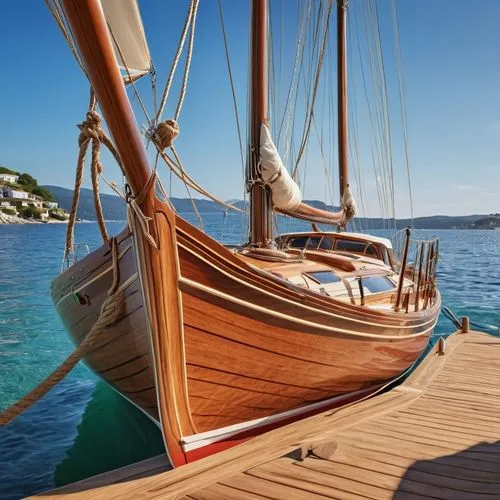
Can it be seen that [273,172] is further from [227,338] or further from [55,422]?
[55,422]

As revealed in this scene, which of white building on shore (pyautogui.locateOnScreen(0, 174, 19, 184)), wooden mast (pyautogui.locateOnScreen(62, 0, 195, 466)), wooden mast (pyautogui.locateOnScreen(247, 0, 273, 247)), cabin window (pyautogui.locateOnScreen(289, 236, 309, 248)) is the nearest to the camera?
wooden mast (pyautogui.locateOnScreen(62, 0, 195, 466))

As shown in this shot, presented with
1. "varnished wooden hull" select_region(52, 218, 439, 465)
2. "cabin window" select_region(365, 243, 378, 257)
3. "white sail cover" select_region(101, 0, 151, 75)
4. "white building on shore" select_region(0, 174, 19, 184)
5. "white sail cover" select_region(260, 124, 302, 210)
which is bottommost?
"varnished wooden hull" select_region(52, 218, 439, 465)

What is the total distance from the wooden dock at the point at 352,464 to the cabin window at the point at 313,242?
11.8 feet

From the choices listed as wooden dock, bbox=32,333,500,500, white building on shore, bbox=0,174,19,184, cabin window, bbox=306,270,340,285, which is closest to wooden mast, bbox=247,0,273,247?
cabin window, bbox=306,270,340,285

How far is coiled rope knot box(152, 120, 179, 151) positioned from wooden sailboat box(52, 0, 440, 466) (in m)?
0.41

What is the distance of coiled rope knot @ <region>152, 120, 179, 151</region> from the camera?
11.1ft

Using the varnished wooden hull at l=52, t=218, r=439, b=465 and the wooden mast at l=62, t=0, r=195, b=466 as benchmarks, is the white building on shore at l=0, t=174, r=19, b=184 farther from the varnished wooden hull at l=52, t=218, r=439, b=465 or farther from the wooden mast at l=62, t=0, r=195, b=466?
the wooden mast at l=62, t=0, r=195, b=466

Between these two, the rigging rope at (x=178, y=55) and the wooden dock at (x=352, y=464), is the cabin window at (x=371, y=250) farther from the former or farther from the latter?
the rigging rope at (x=178, y=55)

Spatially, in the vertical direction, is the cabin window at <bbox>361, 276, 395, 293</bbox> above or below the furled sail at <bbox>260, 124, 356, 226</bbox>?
below

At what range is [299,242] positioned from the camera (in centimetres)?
845

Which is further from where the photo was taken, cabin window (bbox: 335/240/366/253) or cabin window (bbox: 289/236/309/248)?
cabin window (bbox: 289/236/309/248)

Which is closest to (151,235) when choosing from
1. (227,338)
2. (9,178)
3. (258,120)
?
(227,338)

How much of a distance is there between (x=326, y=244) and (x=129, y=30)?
4.82 m

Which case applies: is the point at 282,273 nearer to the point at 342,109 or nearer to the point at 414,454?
the point at 414,454
